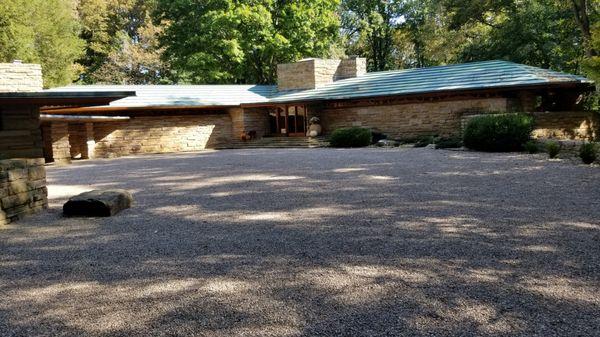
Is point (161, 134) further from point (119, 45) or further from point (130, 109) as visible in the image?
point (119, 45)

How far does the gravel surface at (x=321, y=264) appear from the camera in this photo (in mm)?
2869

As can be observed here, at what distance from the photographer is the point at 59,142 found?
57.6 ft

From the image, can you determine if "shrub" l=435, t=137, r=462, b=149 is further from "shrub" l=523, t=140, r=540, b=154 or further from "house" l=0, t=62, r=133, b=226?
"house" l=0, t=62, r=133, b=226

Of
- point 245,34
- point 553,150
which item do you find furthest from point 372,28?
point 553,150

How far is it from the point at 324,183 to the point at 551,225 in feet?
15.0

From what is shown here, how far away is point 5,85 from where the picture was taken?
1817 centimetres

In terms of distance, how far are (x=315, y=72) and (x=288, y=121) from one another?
3.17m

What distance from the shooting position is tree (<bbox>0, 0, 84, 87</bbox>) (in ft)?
87.0

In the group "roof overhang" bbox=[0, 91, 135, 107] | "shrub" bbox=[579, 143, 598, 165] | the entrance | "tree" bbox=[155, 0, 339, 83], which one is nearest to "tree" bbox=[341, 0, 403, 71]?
"tree" bbox=[155, 0, 339, 83]

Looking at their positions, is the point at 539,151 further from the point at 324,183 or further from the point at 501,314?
the point at 501,314

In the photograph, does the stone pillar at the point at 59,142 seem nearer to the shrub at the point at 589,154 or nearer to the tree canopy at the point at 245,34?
the tree canopy at the point at 245,34

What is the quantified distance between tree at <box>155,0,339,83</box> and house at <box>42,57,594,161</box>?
169 inches

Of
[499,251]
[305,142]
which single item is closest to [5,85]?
[305,142]

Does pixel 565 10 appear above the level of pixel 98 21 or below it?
below
